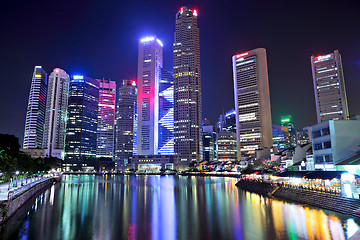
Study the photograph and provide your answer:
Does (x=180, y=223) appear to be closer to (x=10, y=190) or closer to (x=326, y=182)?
(x=326, y=182)

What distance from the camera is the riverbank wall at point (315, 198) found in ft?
103

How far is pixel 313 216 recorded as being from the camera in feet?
103

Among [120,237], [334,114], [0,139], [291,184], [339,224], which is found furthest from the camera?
[334,114]

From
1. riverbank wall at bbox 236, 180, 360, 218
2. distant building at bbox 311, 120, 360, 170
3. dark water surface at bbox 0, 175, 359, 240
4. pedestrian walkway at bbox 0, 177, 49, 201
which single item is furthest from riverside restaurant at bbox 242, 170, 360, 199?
pedestrian walkway at bbox 0, 177, 49, 201

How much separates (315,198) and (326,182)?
130 inches

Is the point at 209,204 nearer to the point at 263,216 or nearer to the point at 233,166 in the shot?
the point at 263,216

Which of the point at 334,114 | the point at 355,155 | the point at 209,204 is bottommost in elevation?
the point at 209,204

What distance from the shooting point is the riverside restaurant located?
33156 mm

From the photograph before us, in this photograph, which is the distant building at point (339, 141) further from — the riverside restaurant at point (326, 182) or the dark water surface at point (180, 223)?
the dark water surface at point (180, 223)

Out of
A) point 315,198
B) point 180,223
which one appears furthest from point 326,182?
point 180,223

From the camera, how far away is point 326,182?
130 ft

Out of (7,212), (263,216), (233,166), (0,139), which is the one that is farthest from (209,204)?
(233,166)

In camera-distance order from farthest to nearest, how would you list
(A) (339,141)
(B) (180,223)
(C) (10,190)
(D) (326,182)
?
(A) (339,141)
(C) (10,190)
(D) (326,182)
(B) (180,223)

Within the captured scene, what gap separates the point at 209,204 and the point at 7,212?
30.3m
